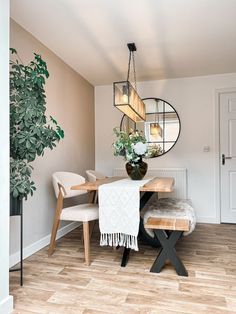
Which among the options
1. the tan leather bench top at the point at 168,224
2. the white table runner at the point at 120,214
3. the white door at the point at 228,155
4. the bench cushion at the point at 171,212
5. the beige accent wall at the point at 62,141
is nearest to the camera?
the tan leather bench top at the point at 168,224

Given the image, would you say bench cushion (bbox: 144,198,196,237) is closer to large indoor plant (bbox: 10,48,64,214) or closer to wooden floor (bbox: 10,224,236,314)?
wooden floor (bbox: 10,224,236,314)

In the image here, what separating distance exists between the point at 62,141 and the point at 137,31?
1.64 metres

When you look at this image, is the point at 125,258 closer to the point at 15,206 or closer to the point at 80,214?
the point at 80,214

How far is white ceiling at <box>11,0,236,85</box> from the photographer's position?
2.14 meters

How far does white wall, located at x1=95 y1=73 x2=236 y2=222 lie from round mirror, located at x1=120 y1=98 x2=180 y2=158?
8cm

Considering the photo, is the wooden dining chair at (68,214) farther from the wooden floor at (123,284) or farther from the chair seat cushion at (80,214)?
the wooden floor at (123,284)

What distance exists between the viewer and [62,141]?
3.26m

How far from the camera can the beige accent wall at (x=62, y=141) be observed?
254cm

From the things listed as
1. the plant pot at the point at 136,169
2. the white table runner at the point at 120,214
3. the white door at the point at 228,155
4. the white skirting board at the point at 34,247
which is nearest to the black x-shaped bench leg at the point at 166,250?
the white table runner at the point at 120,214

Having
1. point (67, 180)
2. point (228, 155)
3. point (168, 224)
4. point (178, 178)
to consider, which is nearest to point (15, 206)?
point (67, 180)

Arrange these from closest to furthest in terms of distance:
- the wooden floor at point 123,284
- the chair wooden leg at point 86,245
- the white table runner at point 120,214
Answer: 1. the wooden floor at point 123,284
2. the white table runner at point 120,214
3. the chair wooden leg at point 86,245

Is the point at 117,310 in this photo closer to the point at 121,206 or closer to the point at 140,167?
the point at 121,206

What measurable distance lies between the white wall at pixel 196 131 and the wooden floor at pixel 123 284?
1.28m

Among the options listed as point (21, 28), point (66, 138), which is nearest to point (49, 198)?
point (66, 138)
